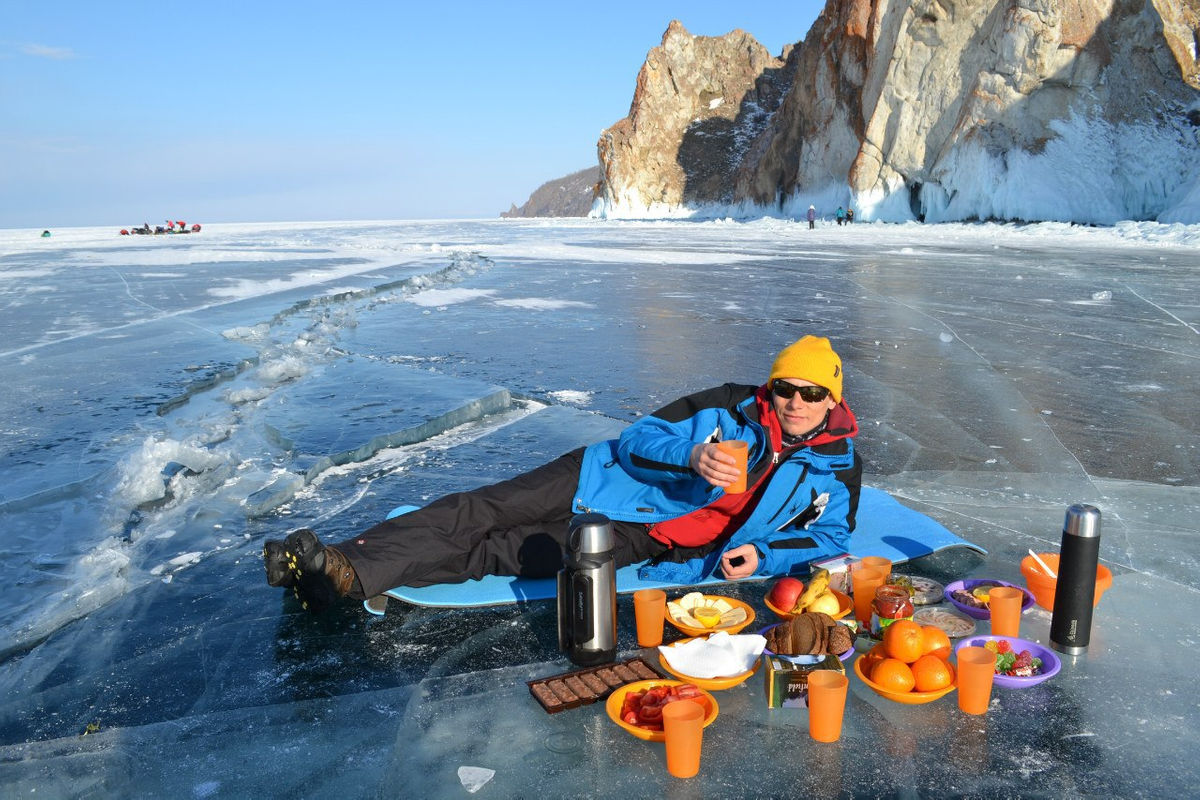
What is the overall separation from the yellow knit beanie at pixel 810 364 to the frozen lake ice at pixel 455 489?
2.95 ft

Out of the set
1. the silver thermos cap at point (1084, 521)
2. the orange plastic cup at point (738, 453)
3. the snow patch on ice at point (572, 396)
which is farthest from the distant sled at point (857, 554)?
the snow patch on ice at point (572, 396)

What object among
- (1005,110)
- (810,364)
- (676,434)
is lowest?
(676,434)

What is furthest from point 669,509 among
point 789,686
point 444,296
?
point 444,296

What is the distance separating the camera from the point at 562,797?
2172mm

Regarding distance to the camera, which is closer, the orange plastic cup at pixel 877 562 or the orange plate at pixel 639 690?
the orange plate at pixel 639 690

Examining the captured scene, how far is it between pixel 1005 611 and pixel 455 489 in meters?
2.76

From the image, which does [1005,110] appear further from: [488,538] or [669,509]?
[488,538]

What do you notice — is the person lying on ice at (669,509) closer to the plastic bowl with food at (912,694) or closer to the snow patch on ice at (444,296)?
the plastic bowl with food at (912,694)

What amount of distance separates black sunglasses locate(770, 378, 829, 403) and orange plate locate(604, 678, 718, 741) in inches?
44.5

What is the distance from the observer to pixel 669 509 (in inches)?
136

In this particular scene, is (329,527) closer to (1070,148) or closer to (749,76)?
(1070,148)

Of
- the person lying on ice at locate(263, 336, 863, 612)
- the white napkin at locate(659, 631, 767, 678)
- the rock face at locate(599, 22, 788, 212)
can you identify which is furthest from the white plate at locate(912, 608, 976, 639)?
the rock face at locate(599, 22, 788, 212)

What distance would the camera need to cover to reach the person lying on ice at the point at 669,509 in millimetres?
3170

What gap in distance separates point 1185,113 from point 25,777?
4165cm
